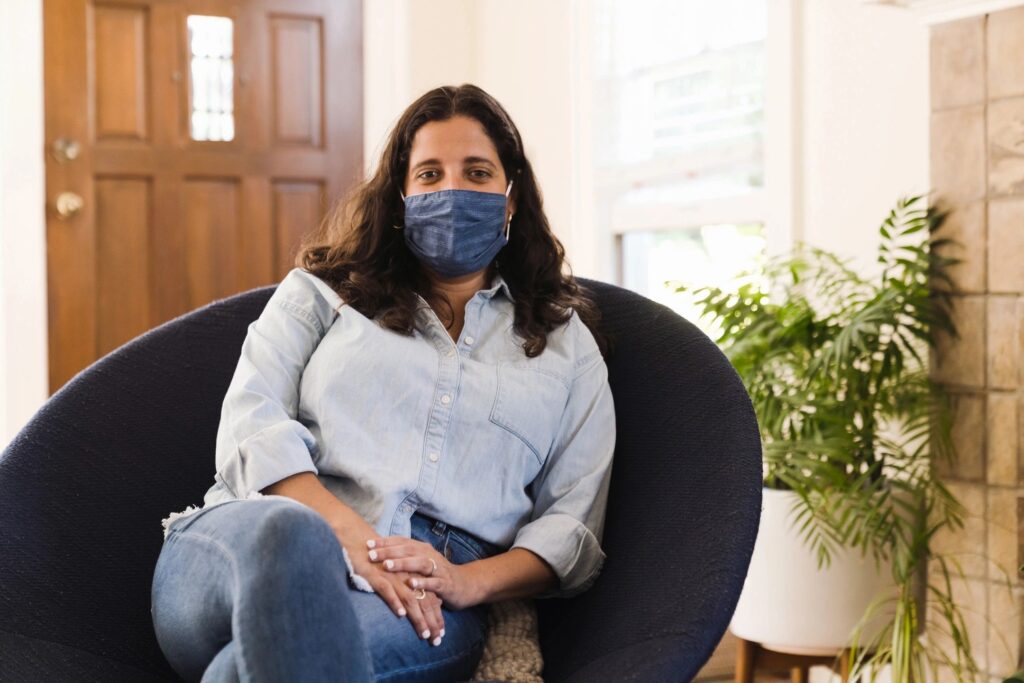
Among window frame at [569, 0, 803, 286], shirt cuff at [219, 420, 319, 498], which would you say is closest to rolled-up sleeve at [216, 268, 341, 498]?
shirt cuff at [219, 420, 319, 498]

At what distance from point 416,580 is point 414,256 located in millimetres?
530

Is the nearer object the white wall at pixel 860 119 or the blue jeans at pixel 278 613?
the blue jeans at pixel 278 613

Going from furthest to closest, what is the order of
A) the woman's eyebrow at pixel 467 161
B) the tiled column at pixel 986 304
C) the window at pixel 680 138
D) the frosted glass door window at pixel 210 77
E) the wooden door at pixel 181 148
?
1. the frosted glass door window at pixel 210 77
2. the wooden door at pixel 181 148
3. the window at pixel 680 138
4. the tiled column at pixel 986 304
5. the woman's eyebrow at pixel 467 161

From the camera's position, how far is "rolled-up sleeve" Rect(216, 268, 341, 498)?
1449mm

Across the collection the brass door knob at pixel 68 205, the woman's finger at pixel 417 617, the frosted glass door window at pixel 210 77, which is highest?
the frosted glass door window at pixel 210 77

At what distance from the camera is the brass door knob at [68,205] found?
3.65 meters

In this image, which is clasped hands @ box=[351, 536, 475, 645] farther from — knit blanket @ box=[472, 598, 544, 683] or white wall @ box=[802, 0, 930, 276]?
white wall @ box=[802, 0, 930, 276]

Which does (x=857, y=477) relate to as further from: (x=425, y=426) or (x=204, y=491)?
(x=204, y=491)

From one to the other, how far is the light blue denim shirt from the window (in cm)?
129

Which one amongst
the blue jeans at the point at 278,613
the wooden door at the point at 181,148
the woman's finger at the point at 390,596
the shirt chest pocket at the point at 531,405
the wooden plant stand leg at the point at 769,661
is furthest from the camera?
the wooden door at the point at 181,148

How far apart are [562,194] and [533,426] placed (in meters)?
2.21

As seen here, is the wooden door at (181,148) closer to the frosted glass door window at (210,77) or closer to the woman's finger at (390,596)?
the frosted glass door window at (210,77)

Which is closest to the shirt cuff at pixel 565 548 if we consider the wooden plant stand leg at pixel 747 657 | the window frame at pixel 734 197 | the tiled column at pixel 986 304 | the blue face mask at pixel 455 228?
the blue face mask at pixel 455 228

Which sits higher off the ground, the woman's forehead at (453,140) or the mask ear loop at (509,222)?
the woman's forehead at (453,140)
